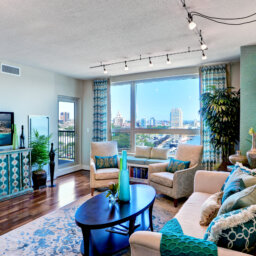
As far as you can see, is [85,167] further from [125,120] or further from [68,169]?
[125,120]

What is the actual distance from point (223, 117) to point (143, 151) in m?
1.96

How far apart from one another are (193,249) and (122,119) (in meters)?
4.53

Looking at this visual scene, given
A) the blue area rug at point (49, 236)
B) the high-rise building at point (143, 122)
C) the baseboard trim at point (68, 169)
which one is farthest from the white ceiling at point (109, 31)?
the baseboard trim at point (68, 169)

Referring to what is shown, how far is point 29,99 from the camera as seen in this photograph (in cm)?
452

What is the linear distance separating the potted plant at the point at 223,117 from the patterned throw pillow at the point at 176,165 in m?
0.64

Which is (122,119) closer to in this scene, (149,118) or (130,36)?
(149,118)

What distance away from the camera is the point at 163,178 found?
3.53 m

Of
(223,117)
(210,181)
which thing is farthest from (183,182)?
(223,117)

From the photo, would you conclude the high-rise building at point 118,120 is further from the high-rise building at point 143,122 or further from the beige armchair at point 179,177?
the beige armchair at point 179,177

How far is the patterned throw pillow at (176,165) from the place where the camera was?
3.66 m

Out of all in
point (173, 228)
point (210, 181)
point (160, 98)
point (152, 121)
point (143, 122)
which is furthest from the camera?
point (143, 122)

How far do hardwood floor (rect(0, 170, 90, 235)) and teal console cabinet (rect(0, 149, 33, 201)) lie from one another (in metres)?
0.15

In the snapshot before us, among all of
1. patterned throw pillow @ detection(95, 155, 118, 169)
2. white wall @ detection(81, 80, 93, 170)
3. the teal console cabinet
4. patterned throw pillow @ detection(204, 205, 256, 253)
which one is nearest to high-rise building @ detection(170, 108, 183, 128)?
patterned throw pillow @ detection(95, 155, 118, 169)

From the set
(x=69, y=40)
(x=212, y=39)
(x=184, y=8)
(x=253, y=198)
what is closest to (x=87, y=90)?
(x=69, y=40)
